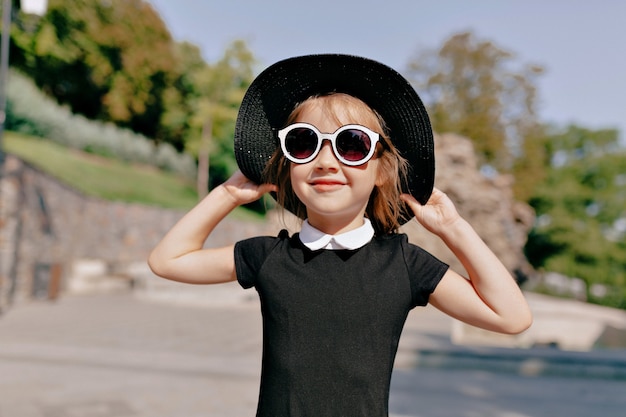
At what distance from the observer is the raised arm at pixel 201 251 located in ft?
6.15

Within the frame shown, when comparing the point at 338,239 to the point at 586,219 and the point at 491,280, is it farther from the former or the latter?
the point at 586,219

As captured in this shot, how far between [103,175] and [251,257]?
21.0m

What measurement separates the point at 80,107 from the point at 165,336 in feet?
84.4

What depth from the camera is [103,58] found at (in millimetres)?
28422

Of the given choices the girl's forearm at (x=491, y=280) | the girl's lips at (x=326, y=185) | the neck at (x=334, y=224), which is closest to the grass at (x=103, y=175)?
the neck at (x=334, y=224)

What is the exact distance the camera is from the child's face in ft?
5.50

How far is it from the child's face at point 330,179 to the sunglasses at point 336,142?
0.03 meters

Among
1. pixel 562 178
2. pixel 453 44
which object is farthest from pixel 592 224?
pixel 453 44

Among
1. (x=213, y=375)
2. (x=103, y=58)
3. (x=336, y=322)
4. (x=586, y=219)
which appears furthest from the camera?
(x=586, y=219)

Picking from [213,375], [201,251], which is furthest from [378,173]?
[213,375]

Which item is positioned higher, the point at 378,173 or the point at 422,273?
the point at 378,173

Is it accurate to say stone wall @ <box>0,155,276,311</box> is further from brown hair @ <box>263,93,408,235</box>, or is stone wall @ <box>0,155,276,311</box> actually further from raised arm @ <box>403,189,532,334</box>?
raised arm @ <box>403,189,532,334</box>

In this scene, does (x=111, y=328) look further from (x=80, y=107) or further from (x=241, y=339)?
(x=80, y=107)

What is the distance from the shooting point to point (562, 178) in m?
32.7
